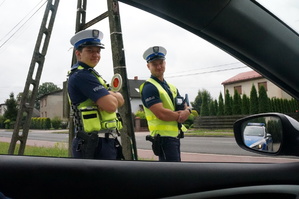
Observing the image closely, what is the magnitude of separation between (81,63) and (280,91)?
1295 millimetres

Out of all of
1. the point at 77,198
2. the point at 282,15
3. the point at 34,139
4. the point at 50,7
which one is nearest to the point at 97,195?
the point at 77,198

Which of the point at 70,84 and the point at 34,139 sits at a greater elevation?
the point at 70,84

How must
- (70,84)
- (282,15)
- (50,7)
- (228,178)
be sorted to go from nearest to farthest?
(282,15)
(228,178)
(50,7)
(70,84)

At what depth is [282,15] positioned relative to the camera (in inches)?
36.3

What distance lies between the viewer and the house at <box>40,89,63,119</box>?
1793 mm

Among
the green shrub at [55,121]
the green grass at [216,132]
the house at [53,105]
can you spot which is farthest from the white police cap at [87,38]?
the green grass at [216,132]

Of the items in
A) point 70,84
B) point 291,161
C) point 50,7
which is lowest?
point 291,161

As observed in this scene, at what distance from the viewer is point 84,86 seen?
183 cm

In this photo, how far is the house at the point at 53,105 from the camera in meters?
1.79

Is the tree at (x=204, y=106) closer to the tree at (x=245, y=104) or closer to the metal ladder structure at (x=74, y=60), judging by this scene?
the tree at (x=245, y=104)

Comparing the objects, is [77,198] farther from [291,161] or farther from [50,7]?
[50,7]

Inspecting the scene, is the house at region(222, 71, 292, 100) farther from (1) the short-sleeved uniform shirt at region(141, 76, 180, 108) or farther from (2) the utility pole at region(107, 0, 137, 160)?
(1) the short-sleeved uniform shirt at region(141, 76, 180, 108)

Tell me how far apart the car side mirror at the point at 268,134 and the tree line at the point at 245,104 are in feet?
0.26

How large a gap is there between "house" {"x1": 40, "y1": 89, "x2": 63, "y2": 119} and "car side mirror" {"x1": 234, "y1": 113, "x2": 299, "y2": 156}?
1119mm
